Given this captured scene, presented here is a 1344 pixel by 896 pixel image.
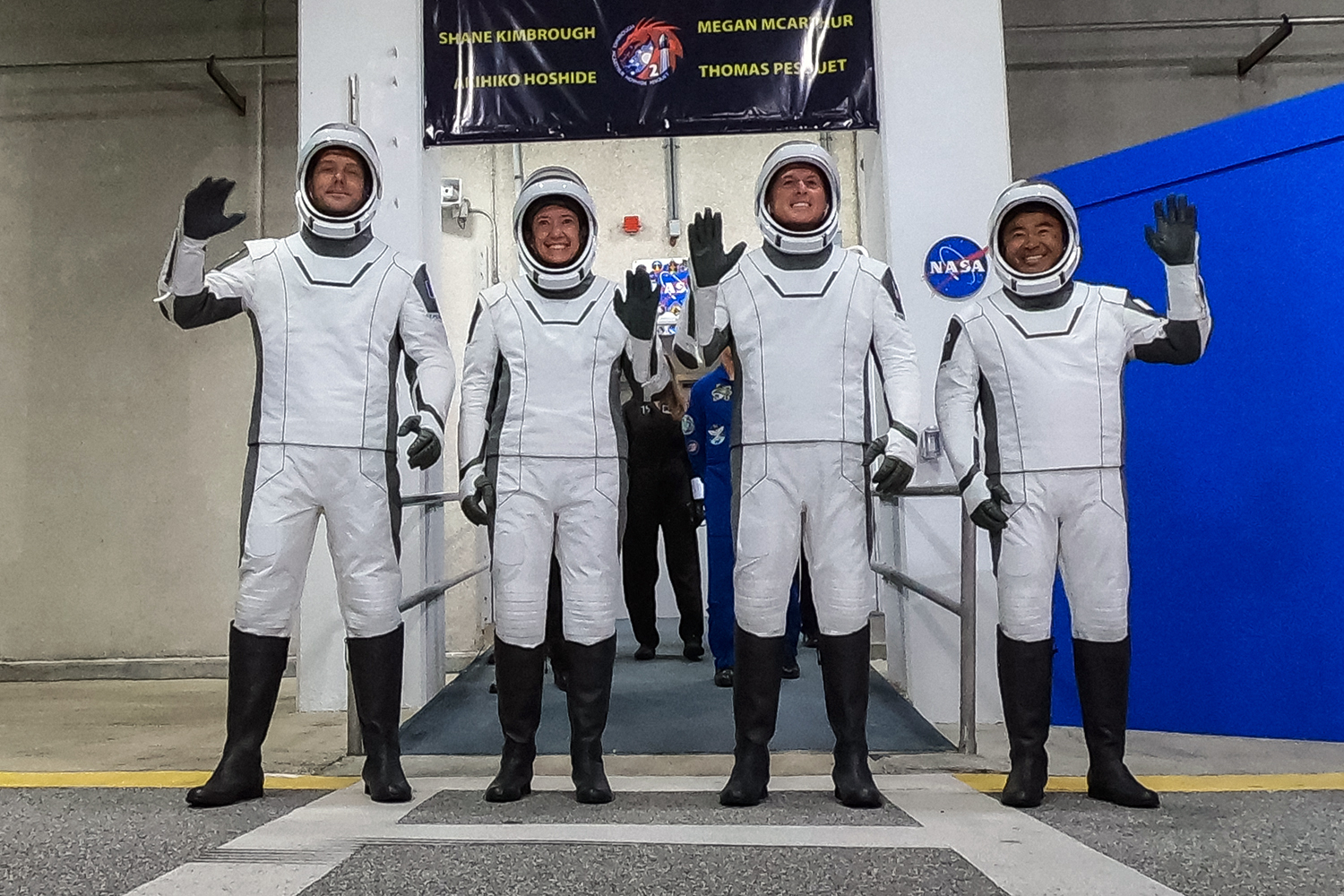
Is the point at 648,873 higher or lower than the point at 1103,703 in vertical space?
lower

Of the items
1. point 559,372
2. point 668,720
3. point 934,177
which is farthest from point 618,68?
point 668,720

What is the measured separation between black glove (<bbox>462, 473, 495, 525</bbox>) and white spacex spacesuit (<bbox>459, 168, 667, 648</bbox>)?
0.05ft

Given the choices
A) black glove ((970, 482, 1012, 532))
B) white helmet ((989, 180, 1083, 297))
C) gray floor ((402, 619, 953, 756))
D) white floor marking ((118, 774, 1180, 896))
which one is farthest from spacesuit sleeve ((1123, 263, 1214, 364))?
gray floor ((402, 619, 953, 756))

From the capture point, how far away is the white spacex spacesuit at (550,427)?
2416 millimetres

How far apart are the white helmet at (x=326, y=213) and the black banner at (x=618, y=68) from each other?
1474mm

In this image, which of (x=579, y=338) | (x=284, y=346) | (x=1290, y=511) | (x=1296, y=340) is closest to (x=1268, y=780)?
(x=1290, y=511)

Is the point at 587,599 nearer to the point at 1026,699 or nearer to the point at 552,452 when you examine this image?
the point at 552,452

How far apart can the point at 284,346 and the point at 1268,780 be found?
2824 millimetres

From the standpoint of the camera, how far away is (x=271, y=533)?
2387mm

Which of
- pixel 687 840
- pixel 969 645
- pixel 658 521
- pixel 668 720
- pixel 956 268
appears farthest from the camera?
→ pixel 658 521

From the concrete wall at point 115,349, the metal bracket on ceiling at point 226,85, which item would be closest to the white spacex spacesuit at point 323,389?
the concrete wall at point 115,349

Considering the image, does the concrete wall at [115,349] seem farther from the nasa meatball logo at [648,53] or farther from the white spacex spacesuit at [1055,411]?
the white spacex spacesuit at [1055,411]

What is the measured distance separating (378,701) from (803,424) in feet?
4.30

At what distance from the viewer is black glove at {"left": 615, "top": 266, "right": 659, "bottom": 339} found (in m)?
2.51
